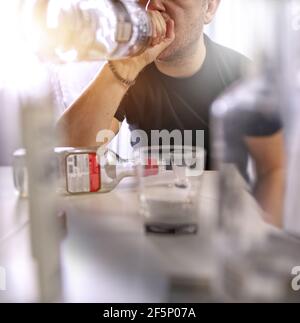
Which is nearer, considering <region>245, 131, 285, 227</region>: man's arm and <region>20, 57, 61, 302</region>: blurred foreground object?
<region>20, 57, 61, 302</region>: blurred foreground object

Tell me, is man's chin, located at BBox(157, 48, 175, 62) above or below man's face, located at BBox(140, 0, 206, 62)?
below

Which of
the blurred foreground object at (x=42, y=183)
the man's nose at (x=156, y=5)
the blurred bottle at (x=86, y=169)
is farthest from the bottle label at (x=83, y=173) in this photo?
the man's nose at (x=156, y=5)

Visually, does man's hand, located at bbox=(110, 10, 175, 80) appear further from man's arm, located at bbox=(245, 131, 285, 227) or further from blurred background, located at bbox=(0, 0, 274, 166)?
man's arm, located at bbox=(245, 131, 285, 227)

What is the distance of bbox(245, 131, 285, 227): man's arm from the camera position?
0.62 meters

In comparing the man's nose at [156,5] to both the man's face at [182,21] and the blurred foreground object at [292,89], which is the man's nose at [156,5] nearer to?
the man's face at [182,21]

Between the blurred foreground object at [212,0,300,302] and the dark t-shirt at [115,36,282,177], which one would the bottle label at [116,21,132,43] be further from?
the blurred foreground object at [212,0,300,302]

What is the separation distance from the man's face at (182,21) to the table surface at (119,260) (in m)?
0.21

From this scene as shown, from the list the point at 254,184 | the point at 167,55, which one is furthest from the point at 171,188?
the point at 167,55

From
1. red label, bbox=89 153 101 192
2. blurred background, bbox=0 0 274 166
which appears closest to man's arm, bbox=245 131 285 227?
blurred background, bbox=0 0 274 166

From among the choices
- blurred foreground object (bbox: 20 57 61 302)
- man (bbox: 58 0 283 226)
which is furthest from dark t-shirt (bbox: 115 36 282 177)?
blurred foreground object (bbox: 20 57 61 302)

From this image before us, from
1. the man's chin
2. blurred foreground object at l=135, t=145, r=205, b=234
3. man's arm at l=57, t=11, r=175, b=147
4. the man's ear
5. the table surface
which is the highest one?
the man's ear

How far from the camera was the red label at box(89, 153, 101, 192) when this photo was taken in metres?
0.71

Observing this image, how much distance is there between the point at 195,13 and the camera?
68 cm
